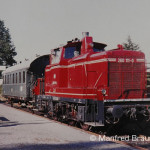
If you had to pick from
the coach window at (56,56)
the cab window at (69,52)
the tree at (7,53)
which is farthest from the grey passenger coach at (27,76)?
the tree at (7,53)

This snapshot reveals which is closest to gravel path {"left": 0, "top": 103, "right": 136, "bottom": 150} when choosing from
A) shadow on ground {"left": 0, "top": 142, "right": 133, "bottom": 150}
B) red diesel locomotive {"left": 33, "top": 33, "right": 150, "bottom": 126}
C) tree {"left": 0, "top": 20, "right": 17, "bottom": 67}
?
shadow on ground {"left": 0, "top": 142, "right": 133, "bottom": 150}

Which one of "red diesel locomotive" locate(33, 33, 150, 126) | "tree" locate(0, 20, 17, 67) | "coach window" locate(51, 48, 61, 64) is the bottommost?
"red diesel locomotive" locate(33, 33, 150, 126)

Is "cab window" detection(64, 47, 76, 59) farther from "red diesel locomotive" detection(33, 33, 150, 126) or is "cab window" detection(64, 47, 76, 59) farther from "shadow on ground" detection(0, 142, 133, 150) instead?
"shadow on ground" detection(0, 142, 133, 150)

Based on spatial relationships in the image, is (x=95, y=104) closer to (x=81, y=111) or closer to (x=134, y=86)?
(x=81, y=111)

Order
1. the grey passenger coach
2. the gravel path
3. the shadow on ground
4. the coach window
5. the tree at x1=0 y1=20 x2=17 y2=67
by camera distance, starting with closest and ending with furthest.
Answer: the shadow on ground
the gravel path
the coach window
the grey passenger coach
the tree at x1=0 y1=20 x2=17 y2=67

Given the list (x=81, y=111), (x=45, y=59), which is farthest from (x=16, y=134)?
(x=45, y=59)

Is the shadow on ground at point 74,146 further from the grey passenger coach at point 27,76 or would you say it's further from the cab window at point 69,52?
the grey passenger coach at point 27,76

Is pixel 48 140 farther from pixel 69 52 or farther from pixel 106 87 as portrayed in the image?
pixel 69 52

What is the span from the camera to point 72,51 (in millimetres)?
11750

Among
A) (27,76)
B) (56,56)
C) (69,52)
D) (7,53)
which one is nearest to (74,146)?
(69,52)

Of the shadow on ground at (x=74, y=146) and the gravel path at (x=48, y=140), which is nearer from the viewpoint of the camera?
the shadow on ground at (x=74, y=146)

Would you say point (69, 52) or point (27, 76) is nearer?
point (69, 52)

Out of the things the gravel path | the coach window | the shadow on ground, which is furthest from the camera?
the coach window

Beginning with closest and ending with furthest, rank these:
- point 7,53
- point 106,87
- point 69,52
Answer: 1. point 106,87
2. point 69,52
3. point 7,53
